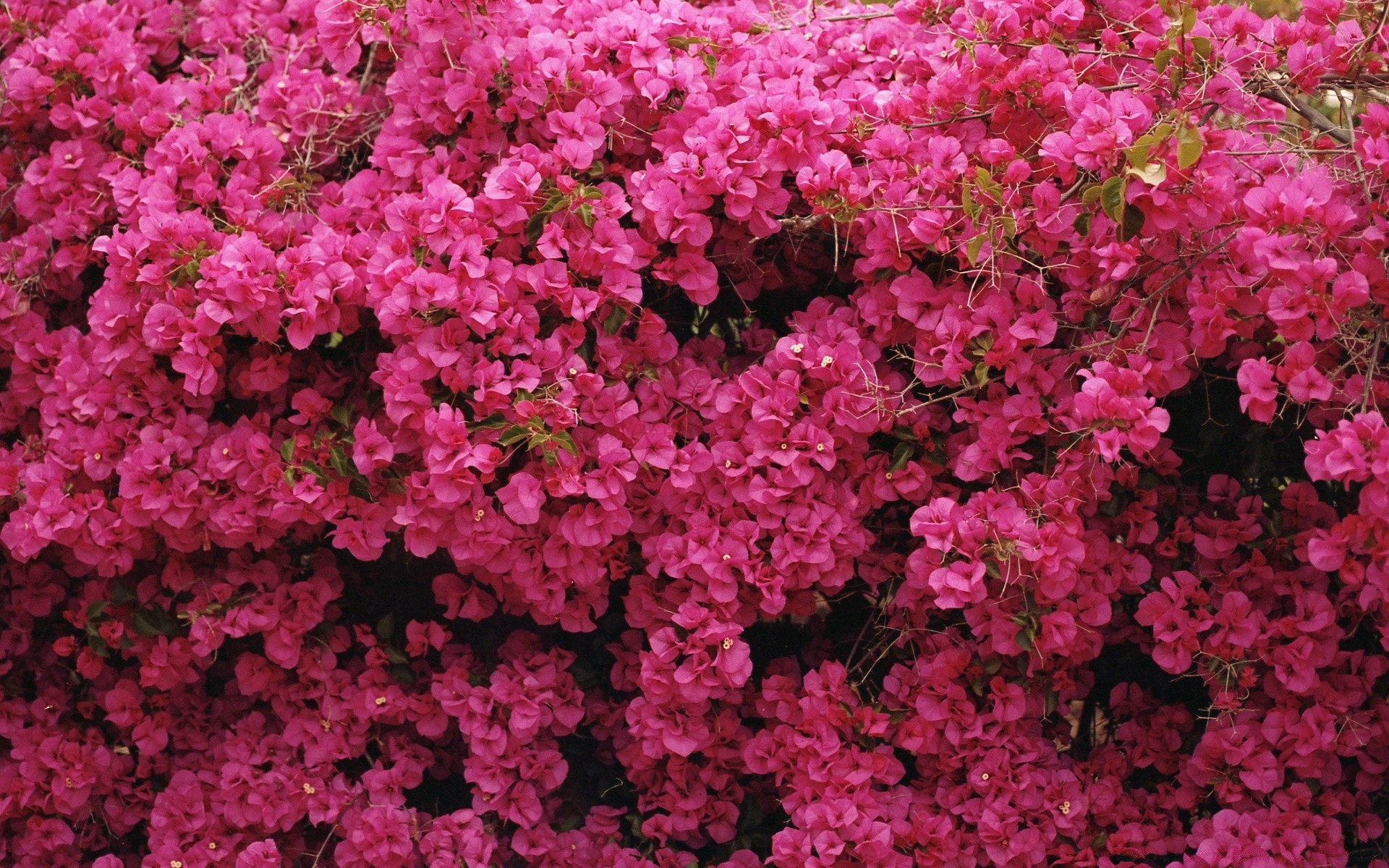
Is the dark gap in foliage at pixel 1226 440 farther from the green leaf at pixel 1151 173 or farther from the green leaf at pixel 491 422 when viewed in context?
the green leaf at pixel 491 422

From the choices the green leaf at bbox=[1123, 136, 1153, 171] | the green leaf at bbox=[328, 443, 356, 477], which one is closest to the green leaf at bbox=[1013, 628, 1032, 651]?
the green leaf at bbox=[1123, 136, 1153, 171]

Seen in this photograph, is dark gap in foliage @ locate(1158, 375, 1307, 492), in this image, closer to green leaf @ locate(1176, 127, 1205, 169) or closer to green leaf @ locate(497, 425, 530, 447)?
green leaf @ locate(1176, 127, 1205, 169)

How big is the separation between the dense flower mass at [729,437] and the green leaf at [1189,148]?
0.19 feet

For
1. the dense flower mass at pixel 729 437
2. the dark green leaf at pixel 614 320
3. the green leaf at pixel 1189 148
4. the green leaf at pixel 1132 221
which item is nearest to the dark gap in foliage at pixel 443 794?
the dense flower mass at pixel 729 437

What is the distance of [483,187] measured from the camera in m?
2.27

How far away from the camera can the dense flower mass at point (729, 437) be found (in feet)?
6.64

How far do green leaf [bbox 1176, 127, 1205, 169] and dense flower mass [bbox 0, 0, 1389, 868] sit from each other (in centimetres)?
6

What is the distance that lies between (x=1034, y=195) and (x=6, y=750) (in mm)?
2467

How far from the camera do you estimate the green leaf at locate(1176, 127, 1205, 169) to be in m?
1.77

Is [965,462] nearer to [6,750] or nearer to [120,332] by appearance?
[120,332]

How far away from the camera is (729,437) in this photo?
7.22 feet

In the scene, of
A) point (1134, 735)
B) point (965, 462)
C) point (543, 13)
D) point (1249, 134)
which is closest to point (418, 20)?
point (543, 13)

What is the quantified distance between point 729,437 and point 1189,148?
2.95ft

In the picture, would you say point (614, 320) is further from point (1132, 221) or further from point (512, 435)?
point (1132, 221)
